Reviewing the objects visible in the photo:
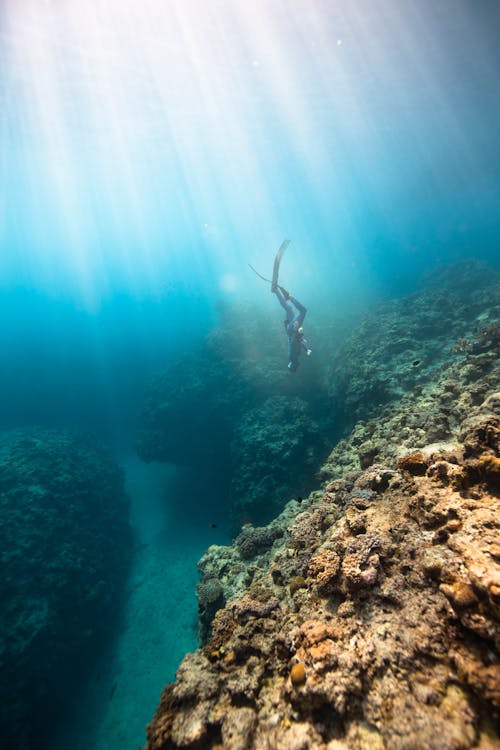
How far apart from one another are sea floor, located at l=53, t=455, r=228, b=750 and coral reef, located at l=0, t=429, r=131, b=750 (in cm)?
101

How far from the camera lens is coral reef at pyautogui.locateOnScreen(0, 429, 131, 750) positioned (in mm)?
12188

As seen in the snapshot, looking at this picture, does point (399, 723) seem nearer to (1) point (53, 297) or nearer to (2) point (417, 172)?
(2) point (417, 172)

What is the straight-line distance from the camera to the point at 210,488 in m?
20.7

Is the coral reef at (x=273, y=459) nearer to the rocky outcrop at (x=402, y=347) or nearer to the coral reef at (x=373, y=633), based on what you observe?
the rocky outcrop at (x=402, y=347)

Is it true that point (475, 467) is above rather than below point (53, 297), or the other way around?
below

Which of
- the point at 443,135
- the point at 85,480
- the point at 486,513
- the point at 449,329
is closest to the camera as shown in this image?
the point at 486,513

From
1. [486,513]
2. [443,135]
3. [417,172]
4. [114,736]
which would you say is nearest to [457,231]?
[417,172]

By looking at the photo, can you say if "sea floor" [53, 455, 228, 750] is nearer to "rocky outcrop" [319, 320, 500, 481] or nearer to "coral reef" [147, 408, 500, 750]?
"rocky outcrop" [319, 320, 500, 481]

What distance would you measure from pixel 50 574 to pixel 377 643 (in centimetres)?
1838

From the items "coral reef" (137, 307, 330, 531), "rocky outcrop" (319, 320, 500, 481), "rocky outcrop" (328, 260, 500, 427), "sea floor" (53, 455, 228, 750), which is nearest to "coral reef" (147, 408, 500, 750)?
"rocky outcrop" (319, 320, 500, 481)

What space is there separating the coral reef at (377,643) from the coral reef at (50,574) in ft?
50.0

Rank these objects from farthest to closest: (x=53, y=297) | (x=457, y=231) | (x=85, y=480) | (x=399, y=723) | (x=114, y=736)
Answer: (x=457, y=231) → (x=53, y=297) → (x=85, y=480) → (x=114, y=736) → (x=399, y=723)

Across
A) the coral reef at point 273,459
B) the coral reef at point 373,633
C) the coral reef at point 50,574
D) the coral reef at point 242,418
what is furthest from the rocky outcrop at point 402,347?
the coral reef at point 50,574

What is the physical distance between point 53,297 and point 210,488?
67.6 m
